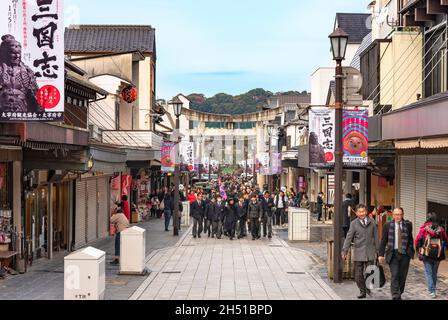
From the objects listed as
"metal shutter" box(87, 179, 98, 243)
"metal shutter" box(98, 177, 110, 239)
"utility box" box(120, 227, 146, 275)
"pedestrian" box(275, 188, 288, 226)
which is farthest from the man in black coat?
"utility box" box(120, 227, 146, 275)

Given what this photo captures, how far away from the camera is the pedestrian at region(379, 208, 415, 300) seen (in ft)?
41.6

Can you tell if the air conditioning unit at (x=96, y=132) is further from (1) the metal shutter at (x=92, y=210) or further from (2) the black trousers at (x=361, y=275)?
(2) the black trousers at (x=361, y=275)

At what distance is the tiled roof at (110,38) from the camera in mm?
39750

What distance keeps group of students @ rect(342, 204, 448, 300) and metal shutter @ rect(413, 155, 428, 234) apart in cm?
667

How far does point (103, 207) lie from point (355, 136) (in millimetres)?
13892

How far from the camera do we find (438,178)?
18688 millimetres

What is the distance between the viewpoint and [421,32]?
885 inches

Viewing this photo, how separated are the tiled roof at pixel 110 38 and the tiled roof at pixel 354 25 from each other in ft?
41.5

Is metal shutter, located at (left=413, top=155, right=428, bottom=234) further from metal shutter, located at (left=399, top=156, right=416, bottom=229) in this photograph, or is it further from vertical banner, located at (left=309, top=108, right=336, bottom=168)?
vertical banner, located at (left=309, top=108, right=336, bottom=168)

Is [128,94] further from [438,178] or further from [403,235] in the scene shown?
[403,235]

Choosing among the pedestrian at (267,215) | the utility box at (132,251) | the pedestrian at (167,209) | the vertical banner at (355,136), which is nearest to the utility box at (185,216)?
the pedestrian at (167,209)

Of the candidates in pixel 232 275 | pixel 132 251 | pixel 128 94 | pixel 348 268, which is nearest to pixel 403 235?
pixel 348 268
